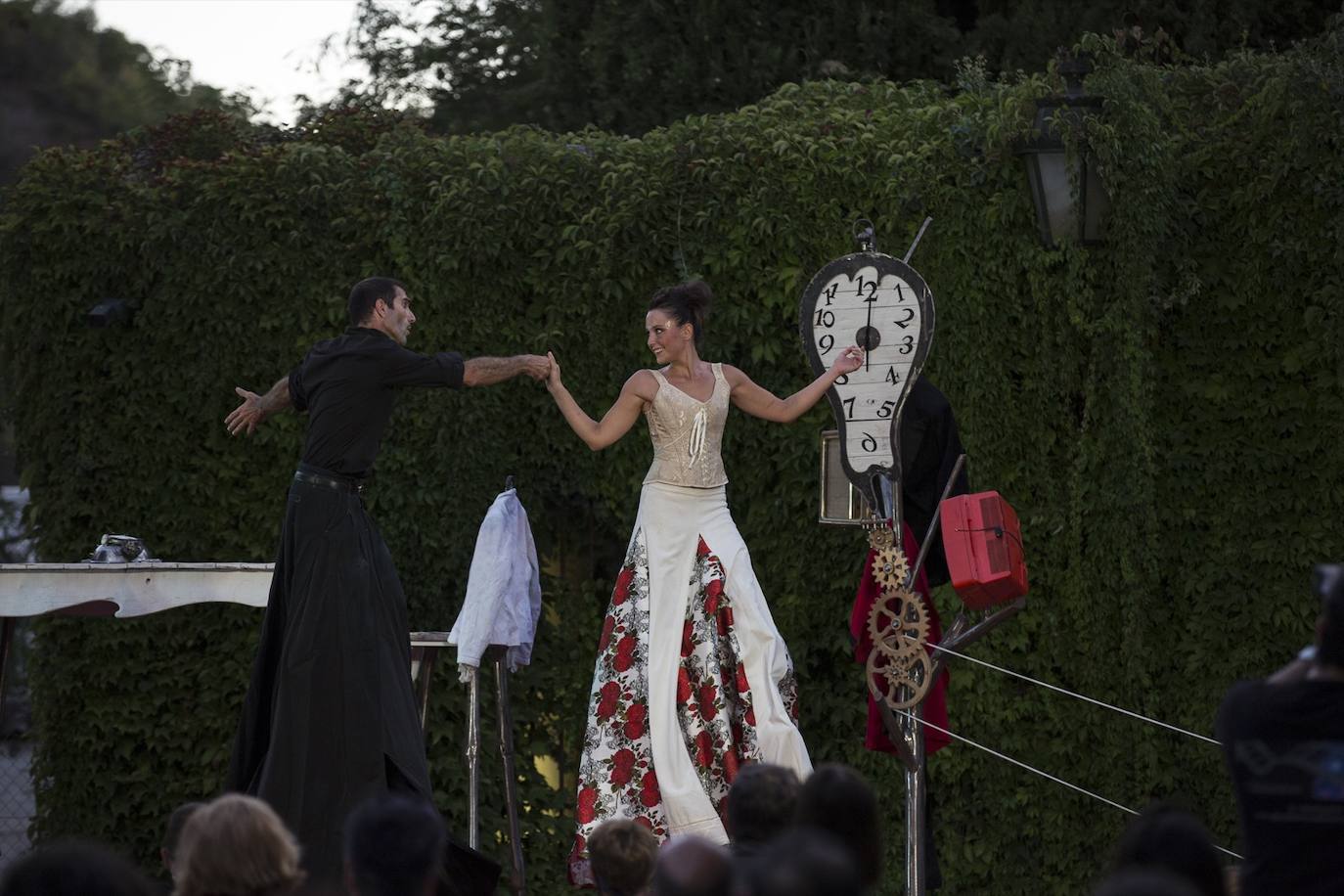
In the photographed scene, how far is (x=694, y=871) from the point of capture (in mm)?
2668

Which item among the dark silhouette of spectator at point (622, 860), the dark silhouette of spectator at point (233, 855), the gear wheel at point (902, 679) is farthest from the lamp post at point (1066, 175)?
the dark silhouette of spectator at point (233, 855)

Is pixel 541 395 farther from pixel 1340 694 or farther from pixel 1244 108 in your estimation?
pixel 1340 694

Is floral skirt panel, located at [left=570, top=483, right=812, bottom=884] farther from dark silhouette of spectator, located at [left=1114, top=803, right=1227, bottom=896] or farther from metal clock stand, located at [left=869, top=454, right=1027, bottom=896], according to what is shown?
dark silhouette of spectator, located at [left=1114, top=803, right=1227, bottom=896]

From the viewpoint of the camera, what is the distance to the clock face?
540 cm

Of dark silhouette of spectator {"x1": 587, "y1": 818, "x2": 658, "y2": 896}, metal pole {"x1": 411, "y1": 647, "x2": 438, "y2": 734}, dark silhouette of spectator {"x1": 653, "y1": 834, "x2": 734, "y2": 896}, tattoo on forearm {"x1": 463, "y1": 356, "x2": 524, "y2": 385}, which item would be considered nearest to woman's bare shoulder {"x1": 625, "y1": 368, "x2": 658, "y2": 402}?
tattoo on forearm {"x1": 463, "y1": 356, "x2": 524, "y2": 385}

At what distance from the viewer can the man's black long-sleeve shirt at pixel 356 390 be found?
529 cm

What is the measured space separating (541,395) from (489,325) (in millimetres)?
345

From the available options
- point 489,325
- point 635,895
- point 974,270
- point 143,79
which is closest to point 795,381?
point 974,270

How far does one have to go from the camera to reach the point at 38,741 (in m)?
7.02

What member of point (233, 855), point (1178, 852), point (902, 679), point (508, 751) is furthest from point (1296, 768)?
point (508, 751)

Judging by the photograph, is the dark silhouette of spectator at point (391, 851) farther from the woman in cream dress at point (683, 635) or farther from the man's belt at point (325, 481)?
the woman in cream dress at point (683, 635)

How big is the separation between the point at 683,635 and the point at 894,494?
2.67 ft

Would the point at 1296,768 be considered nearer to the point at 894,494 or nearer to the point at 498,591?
the point at 894,494

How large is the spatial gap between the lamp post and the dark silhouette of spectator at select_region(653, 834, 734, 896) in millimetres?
3978
